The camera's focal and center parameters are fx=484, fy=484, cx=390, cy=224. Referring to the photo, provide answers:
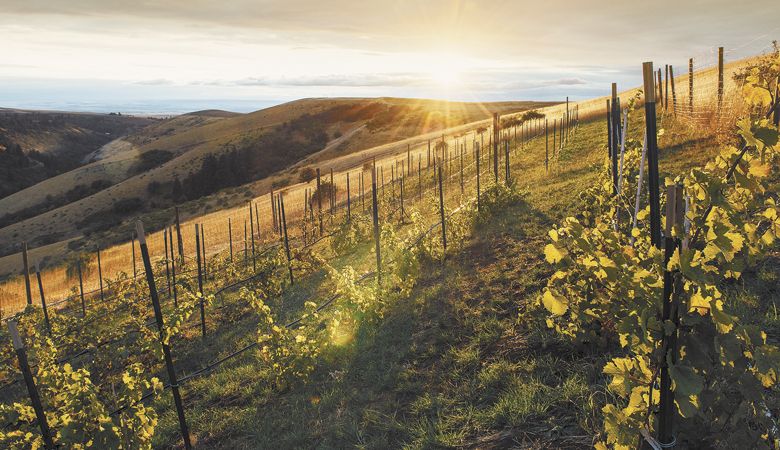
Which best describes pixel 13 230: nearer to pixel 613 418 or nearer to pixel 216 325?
pixel 216 325

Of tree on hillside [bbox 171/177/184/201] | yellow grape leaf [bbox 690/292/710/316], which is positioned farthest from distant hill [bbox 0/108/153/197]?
yellow grape leaf [bbox 690/292/710/316]

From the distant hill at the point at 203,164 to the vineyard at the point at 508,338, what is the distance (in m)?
39.6

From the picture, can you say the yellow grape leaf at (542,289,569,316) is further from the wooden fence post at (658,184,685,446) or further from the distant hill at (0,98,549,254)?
the distant hill at (0,98,549,254)

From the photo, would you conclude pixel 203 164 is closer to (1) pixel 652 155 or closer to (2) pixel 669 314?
(1) pixel 652 155

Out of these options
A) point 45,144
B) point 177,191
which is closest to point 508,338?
point 177,191

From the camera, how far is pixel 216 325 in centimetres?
1277

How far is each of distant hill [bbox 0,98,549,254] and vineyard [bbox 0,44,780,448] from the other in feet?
130

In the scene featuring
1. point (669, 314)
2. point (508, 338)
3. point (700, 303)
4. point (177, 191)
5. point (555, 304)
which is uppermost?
point (700, 303)

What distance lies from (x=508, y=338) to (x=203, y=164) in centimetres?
6834

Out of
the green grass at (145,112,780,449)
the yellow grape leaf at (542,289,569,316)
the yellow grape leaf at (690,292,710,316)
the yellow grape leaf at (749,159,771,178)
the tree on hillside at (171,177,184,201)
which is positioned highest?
the yellow grape leaf at (749,159,771,178)

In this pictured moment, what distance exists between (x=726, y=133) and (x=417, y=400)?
531 inches

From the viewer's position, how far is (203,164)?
68188mm

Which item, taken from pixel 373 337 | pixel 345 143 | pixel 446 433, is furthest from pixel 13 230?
pixel 446 433

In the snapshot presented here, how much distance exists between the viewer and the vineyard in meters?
3.00
